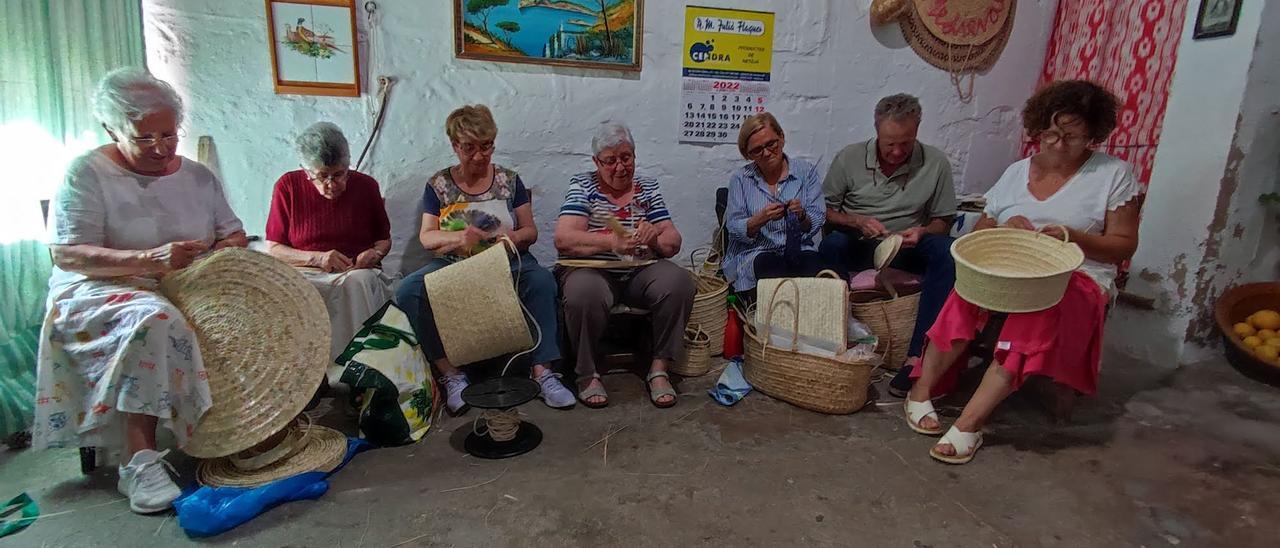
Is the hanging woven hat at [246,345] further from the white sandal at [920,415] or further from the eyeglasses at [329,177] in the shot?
the white sandal at [920,415]

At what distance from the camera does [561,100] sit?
311cm

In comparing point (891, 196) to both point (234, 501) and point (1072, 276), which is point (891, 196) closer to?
point (1072, 276)

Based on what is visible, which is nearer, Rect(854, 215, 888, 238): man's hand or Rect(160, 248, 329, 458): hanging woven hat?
Rect(160, 248, 329, 458): hanging woven hat

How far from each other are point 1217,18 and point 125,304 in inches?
164

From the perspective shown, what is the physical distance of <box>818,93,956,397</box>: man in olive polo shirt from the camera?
2.80 m

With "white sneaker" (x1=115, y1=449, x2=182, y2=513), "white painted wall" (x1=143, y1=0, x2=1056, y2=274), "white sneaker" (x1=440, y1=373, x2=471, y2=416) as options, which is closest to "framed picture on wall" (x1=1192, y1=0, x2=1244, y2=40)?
"white painted wall" (x1=143, y1=0, x2=1056, y2=274)

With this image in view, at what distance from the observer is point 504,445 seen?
2174 mm

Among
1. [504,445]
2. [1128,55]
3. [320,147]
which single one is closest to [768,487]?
[504,445]

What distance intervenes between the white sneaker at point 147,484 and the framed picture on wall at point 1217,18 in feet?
13.8

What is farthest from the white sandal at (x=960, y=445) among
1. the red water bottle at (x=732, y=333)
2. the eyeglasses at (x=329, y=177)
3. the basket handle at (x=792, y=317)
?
the eyeglasses at (x=329, y=177)

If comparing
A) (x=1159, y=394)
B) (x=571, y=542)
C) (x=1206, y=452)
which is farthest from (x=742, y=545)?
(x=1159, y=394)

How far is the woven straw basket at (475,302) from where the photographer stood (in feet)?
7.48

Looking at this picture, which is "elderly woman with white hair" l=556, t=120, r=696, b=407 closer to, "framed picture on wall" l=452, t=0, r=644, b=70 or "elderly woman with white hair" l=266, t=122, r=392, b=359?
"framed picture on wall" l=452, t=0, r=644, b=70

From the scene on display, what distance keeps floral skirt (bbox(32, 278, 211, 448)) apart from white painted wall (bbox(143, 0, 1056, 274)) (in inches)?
46.8
